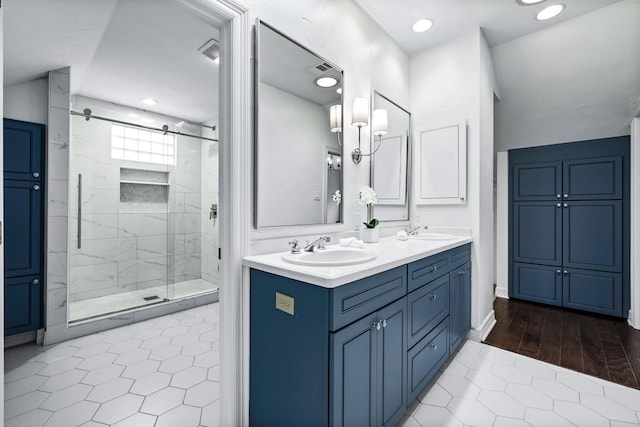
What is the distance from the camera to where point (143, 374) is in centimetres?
197

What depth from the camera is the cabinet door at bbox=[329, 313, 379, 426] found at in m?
1.08

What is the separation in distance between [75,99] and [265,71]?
116 inches

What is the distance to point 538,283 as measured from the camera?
3.45m

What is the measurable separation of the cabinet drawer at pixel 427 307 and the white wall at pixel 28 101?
323 cm

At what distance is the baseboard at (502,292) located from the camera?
3.71 meters

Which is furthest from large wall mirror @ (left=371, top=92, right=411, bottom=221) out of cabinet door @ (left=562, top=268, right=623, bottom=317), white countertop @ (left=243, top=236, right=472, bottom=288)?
cabinet door @ (left=562, top=268, right=623, bottom=317)

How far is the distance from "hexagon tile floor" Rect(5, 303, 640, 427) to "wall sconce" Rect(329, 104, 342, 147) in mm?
1786

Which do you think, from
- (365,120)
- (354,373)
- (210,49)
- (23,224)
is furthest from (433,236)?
(23,224)

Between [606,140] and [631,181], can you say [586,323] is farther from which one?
[606,140]

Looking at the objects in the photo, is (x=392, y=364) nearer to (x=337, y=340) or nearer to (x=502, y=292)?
(x=337, y=340)

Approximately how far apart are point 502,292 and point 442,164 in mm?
2179

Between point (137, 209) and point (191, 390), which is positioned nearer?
point (191, 390)

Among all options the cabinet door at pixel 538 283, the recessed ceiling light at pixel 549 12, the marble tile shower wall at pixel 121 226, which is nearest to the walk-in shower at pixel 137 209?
the marble tile shower wall at pixel 121 226

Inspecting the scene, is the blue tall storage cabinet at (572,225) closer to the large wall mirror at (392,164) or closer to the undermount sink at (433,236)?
the undermount sink at (433,236)
